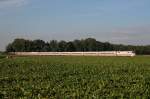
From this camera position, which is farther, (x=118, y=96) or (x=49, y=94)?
(x=49, y=94)

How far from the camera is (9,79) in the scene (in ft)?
78.6

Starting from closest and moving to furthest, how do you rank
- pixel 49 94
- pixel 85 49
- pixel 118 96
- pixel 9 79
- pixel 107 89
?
pixel 118 96, pixel 49 94, pixel 107 89, pixel 9 79, pixel 85 49

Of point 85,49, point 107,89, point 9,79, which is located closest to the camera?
point 107,89

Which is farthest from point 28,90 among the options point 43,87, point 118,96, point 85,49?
point 85,49

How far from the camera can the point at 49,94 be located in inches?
649

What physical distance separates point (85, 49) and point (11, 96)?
130 m

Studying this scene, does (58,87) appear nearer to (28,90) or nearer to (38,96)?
(28,90)

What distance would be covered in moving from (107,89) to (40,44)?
134625 mm

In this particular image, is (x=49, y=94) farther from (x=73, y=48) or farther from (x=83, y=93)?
(x=73, y=48)

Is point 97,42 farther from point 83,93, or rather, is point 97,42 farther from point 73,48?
point 83,93

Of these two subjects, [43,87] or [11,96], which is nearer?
[11,96]

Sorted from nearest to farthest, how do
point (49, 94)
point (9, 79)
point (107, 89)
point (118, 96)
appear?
1. point (118, 96)
2. point (49, 94)
3. point (107, 89)
4. point (9, 79)

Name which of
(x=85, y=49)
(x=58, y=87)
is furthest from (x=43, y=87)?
(x=85, y=49)

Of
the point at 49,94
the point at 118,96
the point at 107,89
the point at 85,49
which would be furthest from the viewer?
the point at 85,49
